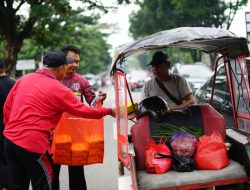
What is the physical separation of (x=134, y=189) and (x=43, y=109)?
102 centimetres

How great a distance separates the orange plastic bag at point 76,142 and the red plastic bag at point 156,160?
554 mm

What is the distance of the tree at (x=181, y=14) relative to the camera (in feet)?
76.6

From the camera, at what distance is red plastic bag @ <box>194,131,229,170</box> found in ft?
12.7

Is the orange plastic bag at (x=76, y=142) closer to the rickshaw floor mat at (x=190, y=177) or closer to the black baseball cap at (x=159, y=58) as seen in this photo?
the rickshaw floor mat at (x=190, y=177)

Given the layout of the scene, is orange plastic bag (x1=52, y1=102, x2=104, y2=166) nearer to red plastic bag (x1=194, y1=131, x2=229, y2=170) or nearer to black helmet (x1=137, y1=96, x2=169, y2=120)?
black helmet (x1=137, y1=96, x2=169, y2=120)

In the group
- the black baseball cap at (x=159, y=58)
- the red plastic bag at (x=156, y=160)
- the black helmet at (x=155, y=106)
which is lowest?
the red plastic bag at (x=156, y=160)

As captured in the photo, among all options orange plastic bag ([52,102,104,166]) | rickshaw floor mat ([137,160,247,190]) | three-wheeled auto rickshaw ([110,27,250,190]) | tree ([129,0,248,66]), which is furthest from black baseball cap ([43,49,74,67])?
tree ([129,0,248,66])

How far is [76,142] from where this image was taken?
14.2ft

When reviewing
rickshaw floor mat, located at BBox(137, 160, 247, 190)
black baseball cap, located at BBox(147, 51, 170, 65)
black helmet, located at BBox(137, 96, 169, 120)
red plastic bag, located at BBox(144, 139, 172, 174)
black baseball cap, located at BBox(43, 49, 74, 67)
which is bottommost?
rickshaw floor mat, located at BBox(137, 160, 247, 190)

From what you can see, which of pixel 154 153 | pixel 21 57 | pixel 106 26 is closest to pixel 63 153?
A: pixel 154 153

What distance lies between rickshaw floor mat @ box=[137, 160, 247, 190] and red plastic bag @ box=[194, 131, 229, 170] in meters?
0.07

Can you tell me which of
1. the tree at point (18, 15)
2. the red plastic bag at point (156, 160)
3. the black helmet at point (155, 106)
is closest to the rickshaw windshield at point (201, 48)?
the red plastic bag at point (156, 160)

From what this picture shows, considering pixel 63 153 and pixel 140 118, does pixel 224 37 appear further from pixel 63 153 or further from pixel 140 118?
pixel 63 153

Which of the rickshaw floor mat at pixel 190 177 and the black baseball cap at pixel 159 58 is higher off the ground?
the black baseball cap at pixel 159 58
